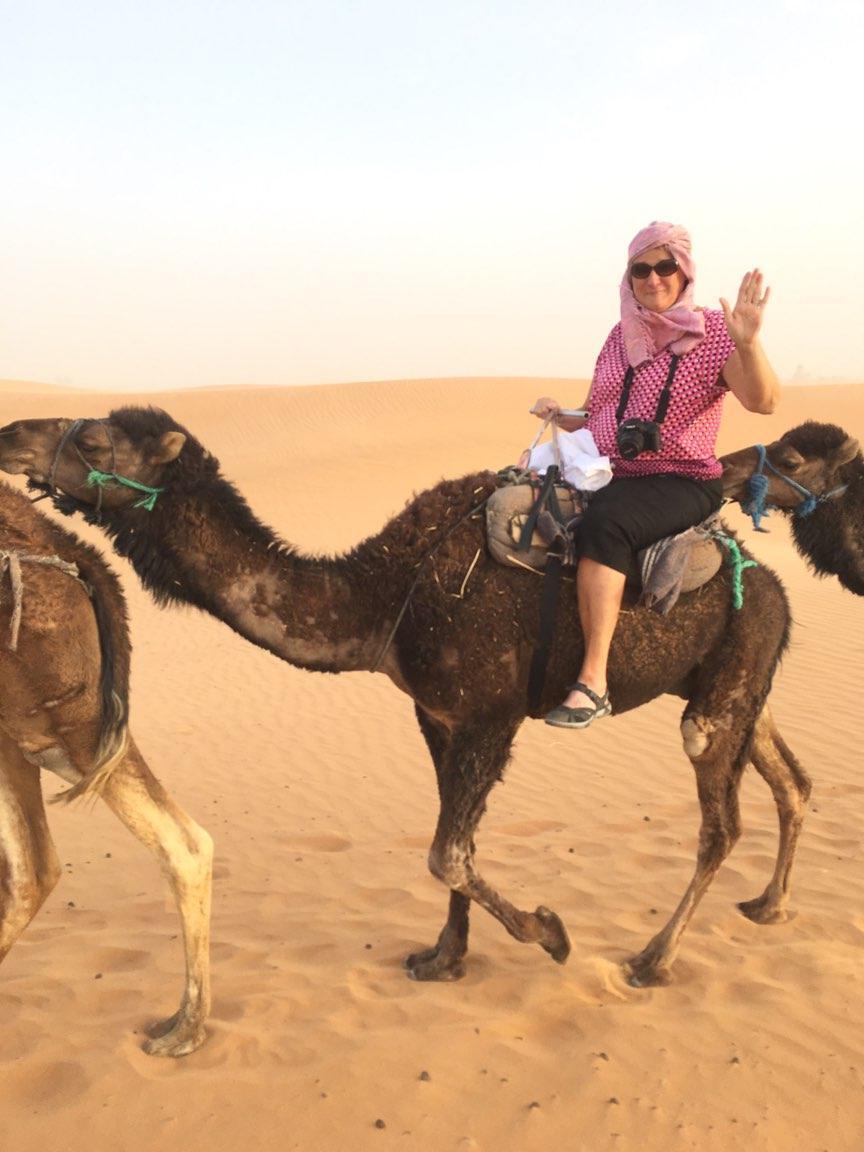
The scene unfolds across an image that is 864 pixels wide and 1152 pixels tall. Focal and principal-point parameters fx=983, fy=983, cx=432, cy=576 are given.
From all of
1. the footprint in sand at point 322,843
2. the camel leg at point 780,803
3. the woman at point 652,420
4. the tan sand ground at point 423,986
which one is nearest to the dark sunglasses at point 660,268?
the woman at point 652,420

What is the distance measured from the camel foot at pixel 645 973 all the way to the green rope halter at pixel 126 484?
3118mm

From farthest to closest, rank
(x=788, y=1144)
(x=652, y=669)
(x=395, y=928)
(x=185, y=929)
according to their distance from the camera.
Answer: (x=395, y=928) → (x=652, y=669) → (x=185, y=929) → (x=788, y=1144)

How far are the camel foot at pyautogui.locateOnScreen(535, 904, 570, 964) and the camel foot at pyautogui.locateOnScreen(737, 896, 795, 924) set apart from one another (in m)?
1.43

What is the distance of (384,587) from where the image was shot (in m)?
4.11

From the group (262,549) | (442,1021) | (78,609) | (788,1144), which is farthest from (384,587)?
(788,1144)

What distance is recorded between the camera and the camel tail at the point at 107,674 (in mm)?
3715

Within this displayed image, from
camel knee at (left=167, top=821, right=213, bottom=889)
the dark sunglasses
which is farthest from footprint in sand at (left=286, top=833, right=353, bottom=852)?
the dark sunglasses

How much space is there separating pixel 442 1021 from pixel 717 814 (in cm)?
170

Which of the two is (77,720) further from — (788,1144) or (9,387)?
(9,387)

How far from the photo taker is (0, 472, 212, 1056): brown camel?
363cm

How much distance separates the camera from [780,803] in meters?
5.61

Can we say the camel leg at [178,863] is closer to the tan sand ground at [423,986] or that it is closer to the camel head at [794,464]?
the tan sand ground at [423,986]

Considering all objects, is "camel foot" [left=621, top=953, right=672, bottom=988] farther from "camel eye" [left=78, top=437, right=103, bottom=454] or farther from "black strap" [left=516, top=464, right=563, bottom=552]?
"camel eye" [left=78, top=437, right=103, bottom=454]

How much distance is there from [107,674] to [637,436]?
7.66 feet
